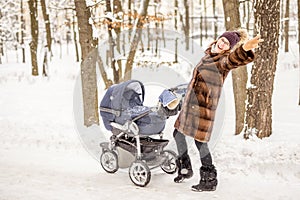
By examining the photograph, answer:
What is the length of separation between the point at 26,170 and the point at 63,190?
1.20m

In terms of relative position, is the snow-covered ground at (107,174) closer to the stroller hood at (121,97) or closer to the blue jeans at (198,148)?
the blue jeans at (198,148)

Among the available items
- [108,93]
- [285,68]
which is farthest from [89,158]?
[285,68]

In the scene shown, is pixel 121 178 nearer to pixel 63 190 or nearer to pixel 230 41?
pixel 63 190

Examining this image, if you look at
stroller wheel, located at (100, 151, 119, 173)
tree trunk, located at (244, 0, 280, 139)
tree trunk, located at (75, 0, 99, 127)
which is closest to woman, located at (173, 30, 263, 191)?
stroller wheel, located at (100, 151, 119, 173)

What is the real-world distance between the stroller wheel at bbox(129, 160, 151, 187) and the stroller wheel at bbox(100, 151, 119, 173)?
530mm

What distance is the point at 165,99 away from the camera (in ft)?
15.4

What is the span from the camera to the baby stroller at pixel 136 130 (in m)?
4.88

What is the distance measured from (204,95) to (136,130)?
106 cm

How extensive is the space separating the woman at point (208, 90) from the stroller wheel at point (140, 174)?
617mm

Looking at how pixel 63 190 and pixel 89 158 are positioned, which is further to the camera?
pixel 89 158

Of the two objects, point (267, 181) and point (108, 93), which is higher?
point (108, 93)

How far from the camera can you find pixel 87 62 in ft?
26.0

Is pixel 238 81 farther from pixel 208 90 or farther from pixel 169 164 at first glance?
pixel 208 90

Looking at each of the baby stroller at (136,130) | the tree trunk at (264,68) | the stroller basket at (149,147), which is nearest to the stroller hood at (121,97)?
the baby stroller at (136,130)
